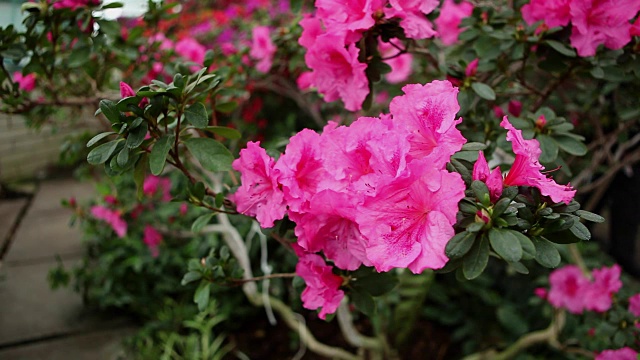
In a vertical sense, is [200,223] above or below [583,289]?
above

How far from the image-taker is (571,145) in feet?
3.43

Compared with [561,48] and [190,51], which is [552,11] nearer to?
[561,48]

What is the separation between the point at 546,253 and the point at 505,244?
0.09 meters

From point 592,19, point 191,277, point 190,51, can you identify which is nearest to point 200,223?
point 191,277

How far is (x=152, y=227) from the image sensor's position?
7.34 feet

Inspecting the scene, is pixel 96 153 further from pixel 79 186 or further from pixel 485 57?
pixel 79 186

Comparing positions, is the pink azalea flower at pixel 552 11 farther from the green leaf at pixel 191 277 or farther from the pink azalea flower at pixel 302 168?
the green leaf at pixel 191 277

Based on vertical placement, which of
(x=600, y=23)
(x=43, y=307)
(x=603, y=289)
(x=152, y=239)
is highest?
(x=600, y=23)

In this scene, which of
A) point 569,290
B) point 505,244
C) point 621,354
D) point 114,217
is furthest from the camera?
point 114,217

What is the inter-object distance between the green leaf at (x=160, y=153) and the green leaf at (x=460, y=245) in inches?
18.5

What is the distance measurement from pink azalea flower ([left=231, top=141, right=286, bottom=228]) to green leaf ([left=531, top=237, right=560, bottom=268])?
1.24 ft

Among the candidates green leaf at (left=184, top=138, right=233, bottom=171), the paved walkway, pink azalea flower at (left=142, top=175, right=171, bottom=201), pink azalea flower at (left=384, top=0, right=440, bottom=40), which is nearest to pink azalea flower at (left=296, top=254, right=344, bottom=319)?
green leaf at (left=184, top=138, right=233, bottom=171)

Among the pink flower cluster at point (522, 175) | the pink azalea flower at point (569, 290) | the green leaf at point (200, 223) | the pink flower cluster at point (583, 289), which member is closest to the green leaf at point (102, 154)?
the green leaf at point (200, 223)

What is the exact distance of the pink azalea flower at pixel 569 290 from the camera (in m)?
1.61
